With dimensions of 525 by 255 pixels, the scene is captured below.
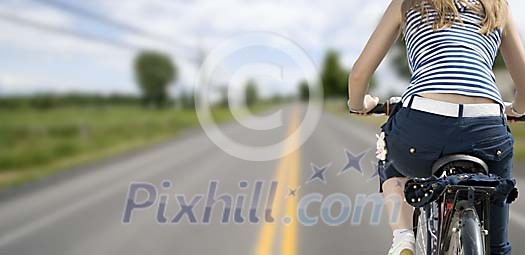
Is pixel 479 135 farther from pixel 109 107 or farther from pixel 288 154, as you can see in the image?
pixel 109 107

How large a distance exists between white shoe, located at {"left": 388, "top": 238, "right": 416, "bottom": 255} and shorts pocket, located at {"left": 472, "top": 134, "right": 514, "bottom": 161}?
1.60ft

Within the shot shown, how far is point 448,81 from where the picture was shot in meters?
2.53

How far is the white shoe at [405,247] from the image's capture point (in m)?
2.74

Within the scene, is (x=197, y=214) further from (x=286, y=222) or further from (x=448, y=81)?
(x=448, y=81)

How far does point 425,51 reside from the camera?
2.59 m

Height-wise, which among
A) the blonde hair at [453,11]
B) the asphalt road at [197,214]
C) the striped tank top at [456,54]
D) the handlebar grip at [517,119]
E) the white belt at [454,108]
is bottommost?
the asphalt road at [197,214]

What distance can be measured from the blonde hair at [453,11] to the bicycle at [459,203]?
0.50 meters

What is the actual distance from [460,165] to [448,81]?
318mm

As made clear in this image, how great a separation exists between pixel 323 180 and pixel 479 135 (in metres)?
7.84

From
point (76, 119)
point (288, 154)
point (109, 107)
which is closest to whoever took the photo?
point (288, 154)

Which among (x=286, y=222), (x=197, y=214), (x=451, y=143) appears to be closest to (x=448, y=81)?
(x=451, y=143)

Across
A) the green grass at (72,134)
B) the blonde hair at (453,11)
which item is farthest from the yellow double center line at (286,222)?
the blonde hair at (453,11)

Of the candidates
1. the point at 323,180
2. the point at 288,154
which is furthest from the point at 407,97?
the point at 288,154

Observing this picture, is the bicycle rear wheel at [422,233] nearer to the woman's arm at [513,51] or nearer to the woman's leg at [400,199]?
the woman's leg at [400,199]
